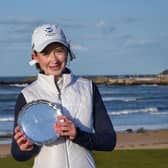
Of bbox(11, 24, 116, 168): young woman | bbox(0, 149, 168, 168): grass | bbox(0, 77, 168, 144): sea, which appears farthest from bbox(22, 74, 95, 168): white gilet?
bbox(0, 77, 168, 144): sea

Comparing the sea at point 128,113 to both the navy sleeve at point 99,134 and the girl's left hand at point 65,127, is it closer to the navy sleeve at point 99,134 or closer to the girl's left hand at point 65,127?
the navy sleeve at point 99,134

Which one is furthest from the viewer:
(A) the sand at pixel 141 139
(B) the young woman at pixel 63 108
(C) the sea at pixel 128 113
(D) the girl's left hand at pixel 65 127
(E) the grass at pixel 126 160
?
(C) the sea at pixel 128 113

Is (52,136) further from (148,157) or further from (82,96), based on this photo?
(148,157)

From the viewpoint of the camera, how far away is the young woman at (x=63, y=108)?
12.4ft

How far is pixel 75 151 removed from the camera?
12.5ft

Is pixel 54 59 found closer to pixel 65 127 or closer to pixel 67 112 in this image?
pixel 67 112

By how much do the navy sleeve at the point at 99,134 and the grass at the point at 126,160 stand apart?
322 inches

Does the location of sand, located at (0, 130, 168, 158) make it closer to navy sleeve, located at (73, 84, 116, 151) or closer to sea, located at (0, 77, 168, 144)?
sea, located at (0, 77, 168, 144)

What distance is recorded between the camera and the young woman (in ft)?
12.4

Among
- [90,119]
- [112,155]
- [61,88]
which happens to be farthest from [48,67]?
[112,155]

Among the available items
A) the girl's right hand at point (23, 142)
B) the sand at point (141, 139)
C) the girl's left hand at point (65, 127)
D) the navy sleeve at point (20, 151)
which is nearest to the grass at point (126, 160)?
the sand at point (141, 139)

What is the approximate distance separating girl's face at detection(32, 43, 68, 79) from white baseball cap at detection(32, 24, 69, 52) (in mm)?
31

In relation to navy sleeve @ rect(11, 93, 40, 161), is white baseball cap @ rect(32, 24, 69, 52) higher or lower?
higher

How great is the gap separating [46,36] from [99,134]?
67 centimetres
